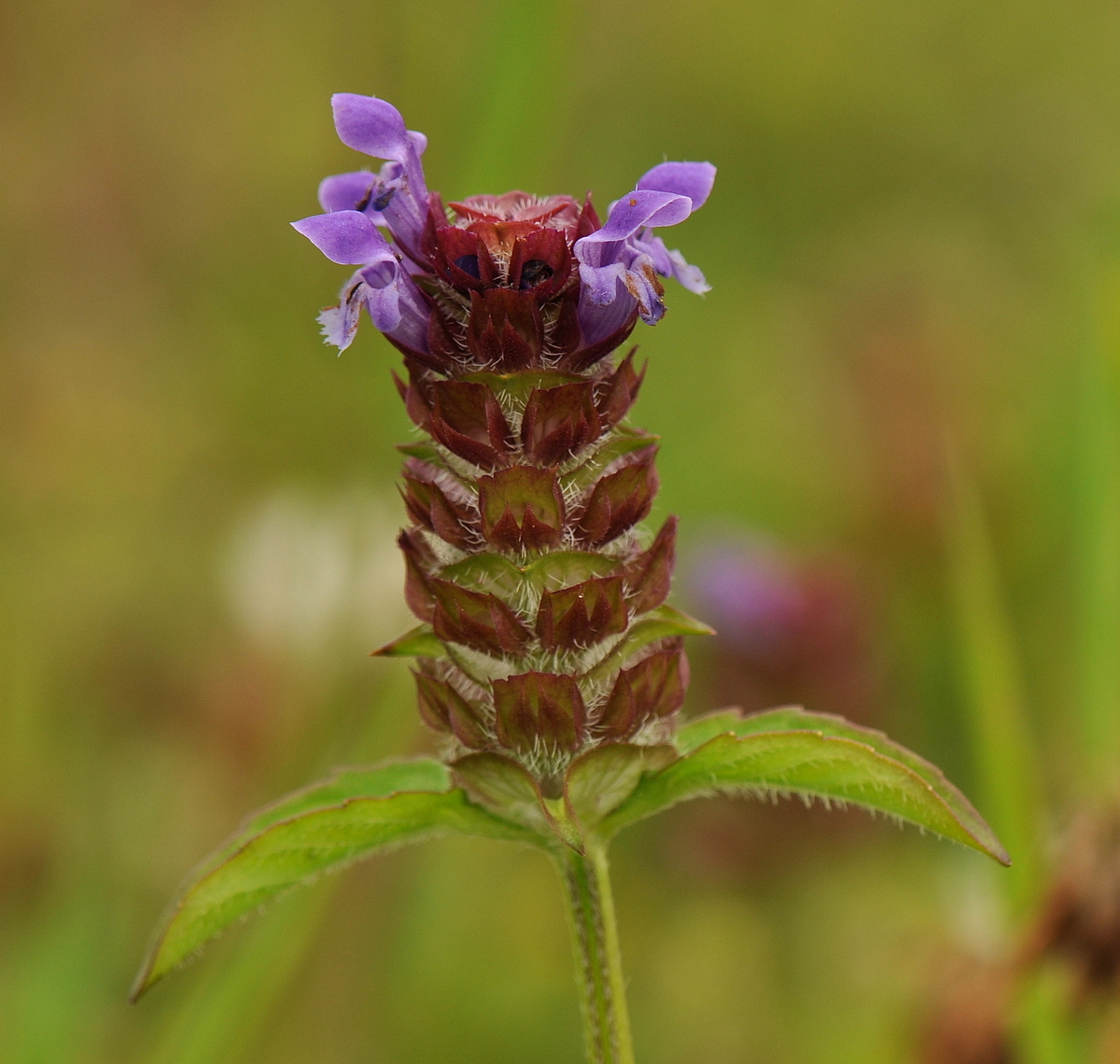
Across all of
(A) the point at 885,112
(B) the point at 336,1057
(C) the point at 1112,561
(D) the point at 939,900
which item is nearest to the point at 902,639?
(D) the point at 939,900

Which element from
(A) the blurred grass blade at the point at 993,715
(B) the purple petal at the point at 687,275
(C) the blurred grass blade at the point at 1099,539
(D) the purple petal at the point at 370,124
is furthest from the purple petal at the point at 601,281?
(C) the blurred grass blade at the point at 1099,539

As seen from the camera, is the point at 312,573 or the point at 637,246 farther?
the point at 312,573

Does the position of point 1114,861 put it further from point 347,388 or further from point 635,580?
point 347,388

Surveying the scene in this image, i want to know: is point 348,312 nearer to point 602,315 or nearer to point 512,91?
point 602,315

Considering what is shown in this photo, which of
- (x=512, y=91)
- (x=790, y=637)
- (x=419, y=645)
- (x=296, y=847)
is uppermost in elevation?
(x=512, y=91)

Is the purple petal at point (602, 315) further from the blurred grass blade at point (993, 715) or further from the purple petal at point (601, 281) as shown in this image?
the blurred grass blade at point (993, 715)

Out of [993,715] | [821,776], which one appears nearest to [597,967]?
[821,776]

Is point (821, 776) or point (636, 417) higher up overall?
point (636, 417)

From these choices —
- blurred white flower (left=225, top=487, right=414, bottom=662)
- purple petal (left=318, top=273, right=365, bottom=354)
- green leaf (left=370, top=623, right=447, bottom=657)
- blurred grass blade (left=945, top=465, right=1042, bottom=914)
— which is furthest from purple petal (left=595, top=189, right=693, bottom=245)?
blurred white flower (left=225, top=487, right=414, bottom=662)
